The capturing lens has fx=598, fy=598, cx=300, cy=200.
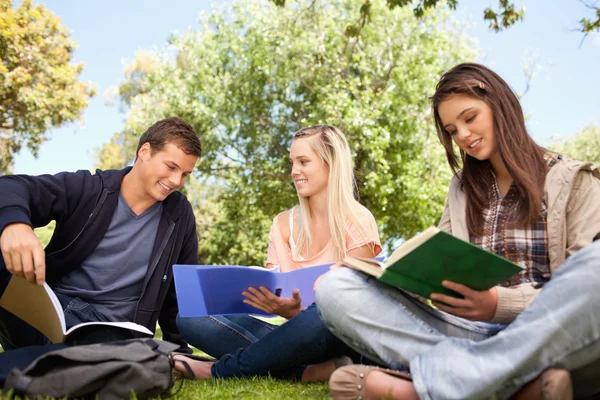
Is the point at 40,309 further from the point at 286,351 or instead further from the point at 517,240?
the point at 517,240

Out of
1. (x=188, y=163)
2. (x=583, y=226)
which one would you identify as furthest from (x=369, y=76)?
(x=583, y=226)

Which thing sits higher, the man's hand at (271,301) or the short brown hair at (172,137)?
the short brown hair at (172,137)

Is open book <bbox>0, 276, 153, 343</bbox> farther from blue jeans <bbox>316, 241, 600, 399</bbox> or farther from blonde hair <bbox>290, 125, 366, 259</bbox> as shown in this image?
blonde hair <bbox>290, 125, 366, 259</bbox>

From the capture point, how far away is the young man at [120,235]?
10.8 feet

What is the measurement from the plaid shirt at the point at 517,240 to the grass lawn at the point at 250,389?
0.97m

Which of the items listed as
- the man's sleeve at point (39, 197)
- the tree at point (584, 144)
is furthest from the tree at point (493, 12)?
the tree at point (584, 144)

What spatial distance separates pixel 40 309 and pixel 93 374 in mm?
742

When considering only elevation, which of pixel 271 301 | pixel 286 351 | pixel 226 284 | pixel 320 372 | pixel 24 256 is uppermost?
pixel 24 256

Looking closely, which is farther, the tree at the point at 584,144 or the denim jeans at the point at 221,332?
the tree at the point at 584,144

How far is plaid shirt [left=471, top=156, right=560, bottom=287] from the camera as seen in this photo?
2486 mm

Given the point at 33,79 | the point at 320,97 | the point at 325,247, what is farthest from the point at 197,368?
the point at 33,79

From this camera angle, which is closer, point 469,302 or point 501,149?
point 469,302

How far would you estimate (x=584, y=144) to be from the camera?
102 ft

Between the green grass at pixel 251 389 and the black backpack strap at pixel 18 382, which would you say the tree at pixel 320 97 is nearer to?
the green grass at pixel 251 389
